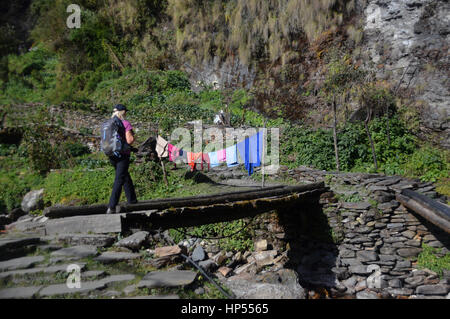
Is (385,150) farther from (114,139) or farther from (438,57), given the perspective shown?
(114,139)

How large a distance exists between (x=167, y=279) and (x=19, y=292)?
1.38 m

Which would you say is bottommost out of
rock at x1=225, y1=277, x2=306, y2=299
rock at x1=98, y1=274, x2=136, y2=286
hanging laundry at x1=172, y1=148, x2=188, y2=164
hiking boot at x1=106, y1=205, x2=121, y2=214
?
rock at x1=225, y1=277, x2=306, y2=299

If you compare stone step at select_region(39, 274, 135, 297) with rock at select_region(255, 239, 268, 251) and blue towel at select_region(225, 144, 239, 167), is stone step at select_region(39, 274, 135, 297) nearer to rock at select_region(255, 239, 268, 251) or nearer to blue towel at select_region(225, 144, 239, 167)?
rock at select_region(255, 239, 268, 251)

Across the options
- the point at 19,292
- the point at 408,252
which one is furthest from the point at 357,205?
the point at 19,292

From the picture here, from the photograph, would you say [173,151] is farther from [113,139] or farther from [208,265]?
[113,139]

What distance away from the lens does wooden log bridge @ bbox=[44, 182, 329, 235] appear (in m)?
4.01

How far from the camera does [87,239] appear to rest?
4250 mm

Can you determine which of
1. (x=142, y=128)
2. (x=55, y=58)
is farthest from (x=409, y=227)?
(x=55, y=58)

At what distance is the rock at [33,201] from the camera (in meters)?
10.4

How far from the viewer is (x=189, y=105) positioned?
1521 cm

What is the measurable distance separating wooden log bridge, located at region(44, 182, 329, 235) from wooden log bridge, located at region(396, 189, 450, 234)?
284 centimetres

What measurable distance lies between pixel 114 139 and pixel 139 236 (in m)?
1.78

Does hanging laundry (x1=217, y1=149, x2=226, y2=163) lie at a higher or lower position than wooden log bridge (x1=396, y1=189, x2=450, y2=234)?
higher

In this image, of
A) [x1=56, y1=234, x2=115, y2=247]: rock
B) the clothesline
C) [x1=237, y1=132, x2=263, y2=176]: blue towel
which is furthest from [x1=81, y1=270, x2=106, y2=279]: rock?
[x1=237, y1=132, x2=263, y2=176]: blue towel
